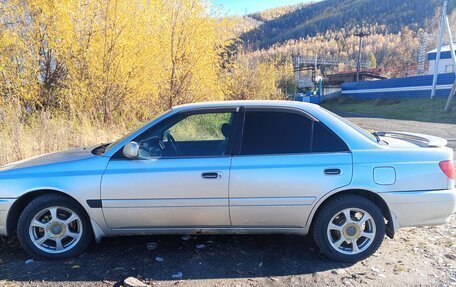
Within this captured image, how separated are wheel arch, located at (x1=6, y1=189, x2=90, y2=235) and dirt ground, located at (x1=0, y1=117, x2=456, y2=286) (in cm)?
37

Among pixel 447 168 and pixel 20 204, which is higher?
pixel 447 168

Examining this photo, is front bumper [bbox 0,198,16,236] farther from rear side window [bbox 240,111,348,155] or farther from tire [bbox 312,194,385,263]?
tire [bbox 312,194,385,263]

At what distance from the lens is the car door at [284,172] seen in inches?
130

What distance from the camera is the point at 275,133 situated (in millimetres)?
3496

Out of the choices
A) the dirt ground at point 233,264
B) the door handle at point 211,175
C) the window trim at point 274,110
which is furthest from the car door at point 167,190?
the dirt ground at point 233,264

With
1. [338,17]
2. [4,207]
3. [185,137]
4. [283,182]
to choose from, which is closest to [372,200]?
[283,182]

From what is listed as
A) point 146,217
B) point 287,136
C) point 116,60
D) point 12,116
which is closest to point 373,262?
point 287,136

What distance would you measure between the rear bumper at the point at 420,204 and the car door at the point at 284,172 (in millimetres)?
522

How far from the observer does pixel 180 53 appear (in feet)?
38.6

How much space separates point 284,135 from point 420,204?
1.48m

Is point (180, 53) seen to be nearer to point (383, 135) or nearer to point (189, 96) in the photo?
point (189, 96)

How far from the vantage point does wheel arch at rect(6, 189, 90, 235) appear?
342 cm

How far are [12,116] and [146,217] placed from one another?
18.7 ft

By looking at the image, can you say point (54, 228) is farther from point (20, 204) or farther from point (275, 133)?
point (275, 133)
